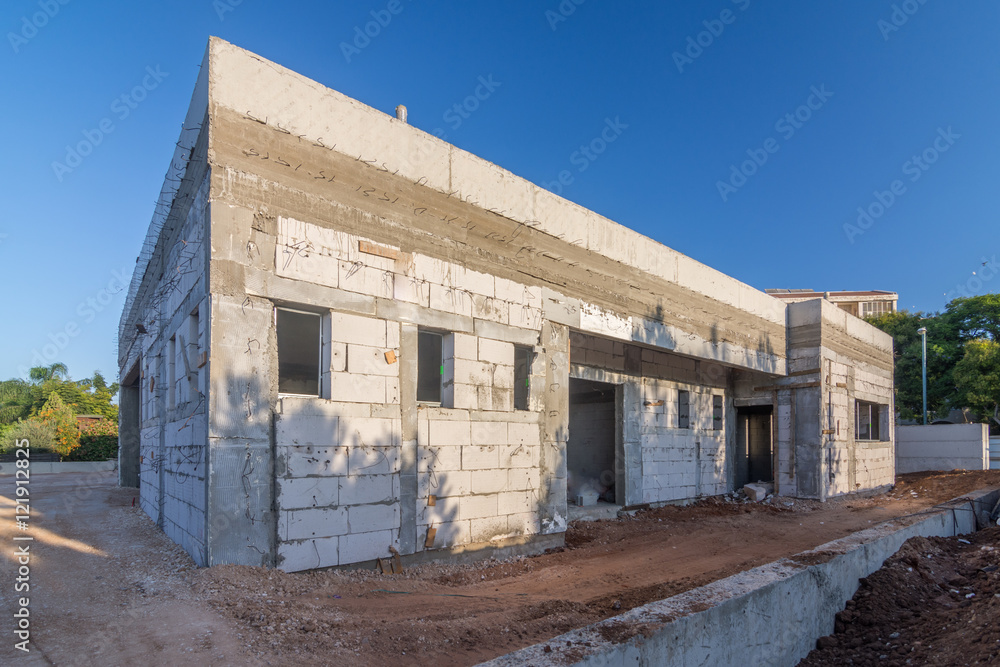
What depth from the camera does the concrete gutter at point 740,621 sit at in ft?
11.0

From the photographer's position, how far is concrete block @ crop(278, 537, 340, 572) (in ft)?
20.4

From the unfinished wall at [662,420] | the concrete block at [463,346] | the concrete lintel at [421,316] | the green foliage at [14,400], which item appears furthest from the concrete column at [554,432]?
the green foliage at [14,400]

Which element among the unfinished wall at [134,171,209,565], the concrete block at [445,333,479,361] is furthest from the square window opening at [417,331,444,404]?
the unfinished wall at [134,171,209,565]

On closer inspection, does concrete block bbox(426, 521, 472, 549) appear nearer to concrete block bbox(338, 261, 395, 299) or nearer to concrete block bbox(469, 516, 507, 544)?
concrete block bbox(469, 516, 507, 544)

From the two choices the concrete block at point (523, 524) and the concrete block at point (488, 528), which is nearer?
the concrete block at point (488, 528)

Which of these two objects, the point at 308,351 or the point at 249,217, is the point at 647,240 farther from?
the point at 249,217

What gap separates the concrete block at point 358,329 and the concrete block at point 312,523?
1923 millimetres

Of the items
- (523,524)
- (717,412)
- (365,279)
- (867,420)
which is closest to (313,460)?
(365,279)

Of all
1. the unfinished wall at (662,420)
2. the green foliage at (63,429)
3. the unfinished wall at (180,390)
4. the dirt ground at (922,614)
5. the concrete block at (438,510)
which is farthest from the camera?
the green foliage at (63,429)

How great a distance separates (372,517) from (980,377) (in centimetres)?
2954

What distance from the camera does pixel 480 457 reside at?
8336mm

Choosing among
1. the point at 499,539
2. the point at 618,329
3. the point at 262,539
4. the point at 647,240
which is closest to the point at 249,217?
the point at 262,539

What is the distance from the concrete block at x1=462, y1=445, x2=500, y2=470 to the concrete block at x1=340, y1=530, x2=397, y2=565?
1436 millimetres

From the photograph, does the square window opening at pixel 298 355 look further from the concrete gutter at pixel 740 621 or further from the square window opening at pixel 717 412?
the square window opening at pixel 717 412
